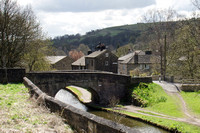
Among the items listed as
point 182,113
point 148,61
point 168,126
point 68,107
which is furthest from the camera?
point 148,61

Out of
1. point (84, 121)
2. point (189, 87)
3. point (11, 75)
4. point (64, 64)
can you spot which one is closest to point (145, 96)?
point (189, 87)

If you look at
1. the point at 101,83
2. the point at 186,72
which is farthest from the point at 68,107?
the point at 186,72

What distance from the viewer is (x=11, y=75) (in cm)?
1745

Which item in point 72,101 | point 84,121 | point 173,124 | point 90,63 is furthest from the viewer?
point 90,63

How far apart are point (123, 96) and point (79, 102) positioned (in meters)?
7.13

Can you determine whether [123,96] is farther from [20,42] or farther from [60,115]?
[60,115]

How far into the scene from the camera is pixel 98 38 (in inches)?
7407

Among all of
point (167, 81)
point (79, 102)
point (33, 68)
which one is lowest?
point (79, 102)

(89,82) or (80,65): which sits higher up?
(80,65)

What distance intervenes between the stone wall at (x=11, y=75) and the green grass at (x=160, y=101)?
14918mm

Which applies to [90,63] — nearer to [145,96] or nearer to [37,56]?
[37,56]

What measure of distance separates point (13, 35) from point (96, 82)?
40.3 ft

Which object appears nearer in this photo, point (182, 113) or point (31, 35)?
point (182, 113)

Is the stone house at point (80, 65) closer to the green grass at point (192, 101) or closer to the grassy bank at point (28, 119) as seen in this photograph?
the green grass at point (192, 101)
